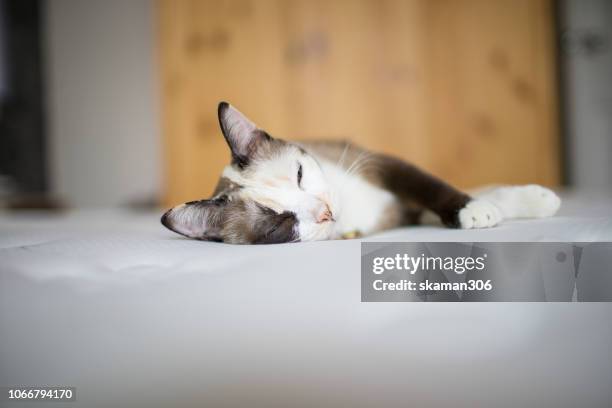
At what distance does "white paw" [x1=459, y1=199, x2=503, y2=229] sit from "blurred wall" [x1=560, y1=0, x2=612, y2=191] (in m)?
2.00

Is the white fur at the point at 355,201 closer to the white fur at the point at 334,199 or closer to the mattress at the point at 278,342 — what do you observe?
the white fur at the point at 334,199

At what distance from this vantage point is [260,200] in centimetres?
80

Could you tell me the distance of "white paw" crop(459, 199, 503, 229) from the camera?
756mm

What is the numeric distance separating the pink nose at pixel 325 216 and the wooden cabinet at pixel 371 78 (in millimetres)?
1770

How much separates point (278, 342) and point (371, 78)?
7.08ft

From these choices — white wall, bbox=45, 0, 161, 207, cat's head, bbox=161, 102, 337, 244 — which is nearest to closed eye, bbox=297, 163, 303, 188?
cat's head, bbox=161, 102, 337, 244

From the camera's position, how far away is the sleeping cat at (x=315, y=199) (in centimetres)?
76

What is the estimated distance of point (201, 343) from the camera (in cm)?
59

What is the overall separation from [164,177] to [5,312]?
209cm

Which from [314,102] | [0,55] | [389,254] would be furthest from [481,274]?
[0,55]

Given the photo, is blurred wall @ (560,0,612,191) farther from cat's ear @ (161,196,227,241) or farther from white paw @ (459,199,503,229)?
cat's ear @ (161,196,227,241)

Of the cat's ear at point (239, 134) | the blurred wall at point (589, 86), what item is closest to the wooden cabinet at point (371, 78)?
the blurred wall at point (589, 86)

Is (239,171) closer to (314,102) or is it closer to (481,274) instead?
(481,274)

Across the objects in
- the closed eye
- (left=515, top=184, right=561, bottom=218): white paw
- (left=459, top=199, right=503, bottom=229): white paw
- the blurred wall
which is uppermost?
the blurred wall
